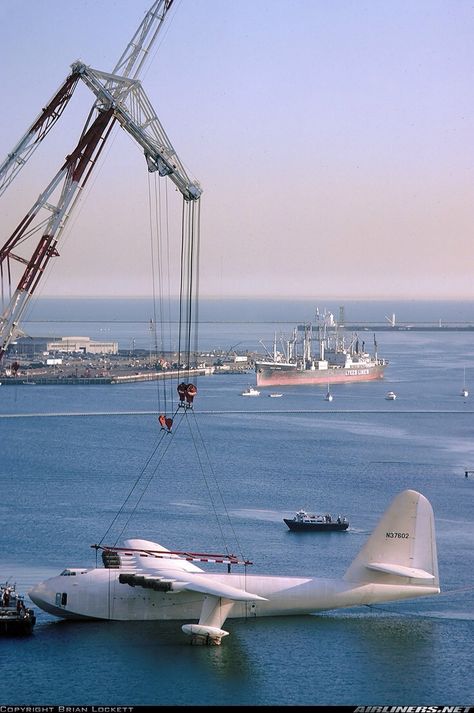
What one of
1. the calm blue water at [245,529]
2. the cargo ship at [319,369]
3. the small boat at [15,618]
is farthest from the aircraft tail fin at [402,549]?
the cargo ship at [319,369]

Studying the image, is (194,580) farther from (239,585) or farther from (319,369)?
(319,369)

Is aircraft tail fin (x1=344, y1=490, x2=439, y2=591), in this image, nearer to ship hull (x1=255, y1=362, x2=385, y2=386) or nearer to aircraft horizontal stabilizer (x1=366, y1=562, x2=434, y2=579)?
aircraft horizontal stabilizer (x1=366, y1=562, x2=434, y2=579)

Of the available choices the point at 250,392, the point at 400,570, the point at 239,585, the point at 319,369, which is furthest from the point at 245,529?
the point at 319,369

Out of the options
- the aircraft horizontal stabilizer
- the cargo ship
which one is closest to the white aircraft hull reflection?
the aircraft horizontal stabilizer

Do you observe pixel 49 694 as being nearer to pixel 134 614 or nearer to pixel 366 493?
pixel 134 614

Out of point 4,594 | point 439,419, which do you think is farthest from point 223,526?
point 439,419

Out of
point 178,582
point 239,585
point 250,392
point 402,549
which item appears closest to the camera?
point 178,582
